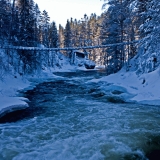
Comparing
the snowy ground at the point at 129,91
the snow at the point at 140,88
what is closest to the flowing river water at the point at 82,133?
the snowy ground at the point at 129,91

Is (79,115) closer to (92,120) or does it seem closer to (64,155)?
(92,120)

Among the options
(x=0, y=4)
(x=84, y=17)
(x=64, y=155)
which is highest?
(x=84, y=17)

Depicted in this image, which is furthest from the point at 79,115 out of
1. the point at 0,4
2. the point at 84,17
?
the point at 84,17

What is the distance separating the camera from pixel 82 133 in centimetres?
673

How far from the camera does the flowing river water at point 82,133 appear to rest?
5.32 m

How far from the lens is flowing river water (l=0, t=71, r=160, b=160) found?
5.32 metres

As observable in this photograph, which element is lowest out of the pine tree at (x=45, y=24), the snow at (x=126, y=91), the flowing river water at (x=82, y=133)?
the flowing river water at (x=82, y=133)

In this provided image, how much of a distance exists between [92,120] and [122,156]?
9.84ft

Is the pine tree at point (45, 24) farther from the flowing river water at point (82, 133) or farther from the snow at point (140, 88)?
the flowing river water at point (82, 133)

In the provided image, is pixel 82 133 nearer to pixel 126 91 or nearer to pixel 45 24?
pixel 126 91

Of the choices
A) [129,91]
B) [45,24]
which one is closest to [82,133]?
[129,91]

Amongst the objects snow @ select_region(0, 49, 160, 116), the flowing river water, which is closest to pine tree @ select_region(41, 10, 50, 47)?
snow @ select_region(0, 49, 160, 116)

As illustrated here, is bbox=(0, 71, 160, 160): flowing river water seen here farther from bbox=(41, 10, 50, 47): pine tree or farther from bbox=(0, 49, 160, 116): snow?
bbox=(41, 10, 50, 47): pine tree

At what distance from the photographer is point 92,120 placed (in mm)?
8062
